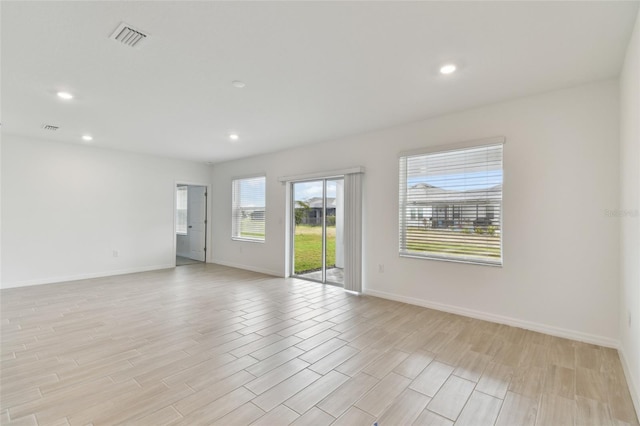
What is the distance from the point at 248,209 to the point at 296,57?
16.4 feet

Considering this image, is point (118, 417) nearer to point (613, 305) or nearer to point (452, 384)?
point (452, 384)

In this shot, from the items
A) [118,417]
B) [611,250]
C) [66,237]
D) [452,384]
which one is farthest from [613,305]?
[66,237]

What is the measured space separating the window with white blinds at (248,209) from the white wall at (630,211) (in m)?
5.67

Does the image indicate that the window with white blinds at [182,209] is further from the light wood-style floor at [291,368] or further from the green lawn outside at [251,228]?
the light wood-style floor at [291,368]

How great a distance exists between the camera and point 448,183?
413 cm

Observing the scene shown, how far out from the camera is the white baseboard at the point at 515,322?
3035mm


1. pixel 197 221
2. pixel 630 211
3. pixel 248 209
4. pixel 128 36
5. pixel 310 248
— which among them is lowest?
pixel 310 248

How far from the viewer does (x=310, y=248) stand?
616 centimetres

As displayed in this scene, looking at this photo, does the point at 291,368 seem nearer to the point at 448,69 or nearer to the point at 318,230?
the point at 448,69

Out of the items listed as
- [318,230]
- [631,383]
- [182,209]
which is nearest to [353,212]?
[318,230]

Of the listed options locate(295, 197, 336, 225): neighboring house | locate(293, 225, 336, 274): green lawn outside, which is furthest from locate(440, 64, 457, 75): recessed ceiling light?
locate(293, 225, 336, 274): green lawn outside

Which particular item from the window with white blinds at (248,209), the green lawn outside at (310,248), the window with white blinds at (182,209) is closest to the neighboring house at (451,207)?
the green lawn outside at (310,248)

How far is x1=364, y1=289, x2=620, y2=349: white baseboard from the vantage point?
3035 millimetres

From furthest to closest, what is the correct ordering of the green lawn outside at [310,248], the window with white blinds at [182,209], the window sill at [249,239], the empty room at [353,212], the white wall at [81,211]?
the window with white blinds at [182,209], the window sill at [249,239], the green lawn outside at [310,248], the white wall at [81,211], the empty room at [353,212]
